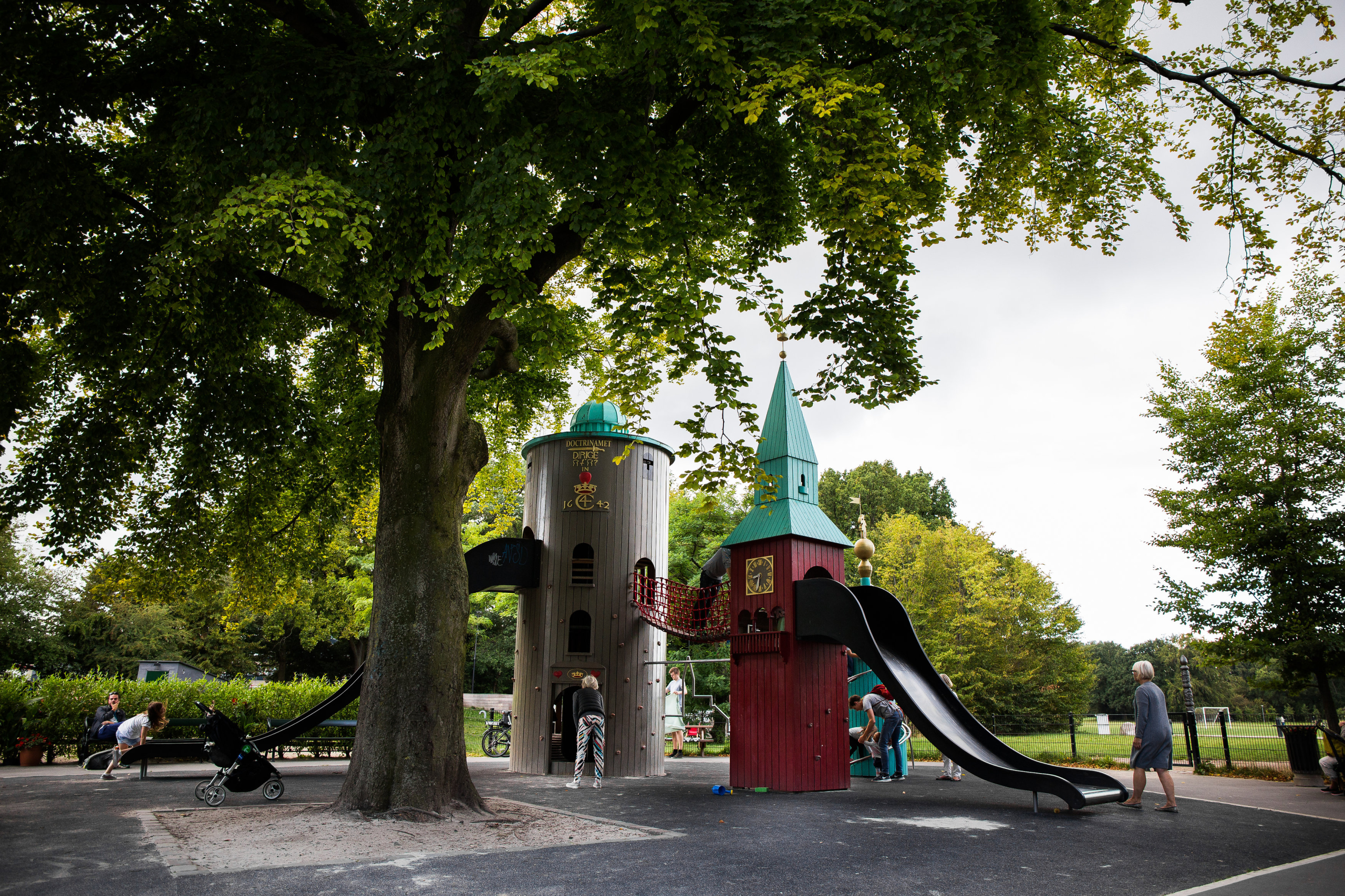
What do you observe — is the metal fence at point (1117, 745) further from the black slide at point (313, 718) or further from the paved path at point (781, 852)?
the black slide at point (313, 718)

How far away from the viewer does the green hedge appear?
17.3 meters

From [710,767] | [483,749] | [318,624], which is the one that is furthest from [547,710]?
[318,624]

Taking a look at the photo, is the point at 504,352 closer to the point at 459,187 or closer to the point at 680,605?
the point at 459,187

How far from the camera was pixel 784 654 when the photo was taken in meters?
14.0

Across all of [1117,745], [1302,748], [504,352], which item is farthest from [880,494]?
[504,352]

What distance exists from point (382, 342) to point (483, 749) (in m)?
17.3

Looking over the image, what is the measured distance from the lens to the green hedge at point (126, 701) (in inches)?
682

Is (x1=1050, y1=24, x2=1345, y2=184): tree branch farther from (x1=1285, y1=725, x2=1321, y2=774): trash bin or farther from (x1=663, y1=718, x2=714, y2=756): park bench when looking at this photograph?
(x1=663, y1=718, x2=714, y2=756): park bench

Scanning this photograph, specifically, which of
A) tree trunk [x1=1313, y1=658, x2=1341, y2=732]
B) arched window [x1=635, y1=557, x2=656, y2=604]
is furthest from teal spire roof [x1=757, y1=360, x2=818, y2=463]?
tree trunk [x1=1313, y1=658, x2=1341, y2=732]

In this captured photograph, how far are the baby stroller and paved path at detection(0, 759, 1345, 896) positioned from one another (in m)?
0.24

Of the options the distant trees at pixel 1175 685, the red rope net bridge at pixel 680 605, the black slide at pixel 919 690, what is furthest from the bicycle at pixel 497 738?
the distant trees at pixel 1175 685

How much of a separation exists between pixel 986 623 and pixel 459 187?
104 feet

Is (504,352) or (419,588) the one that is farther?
(504,352)

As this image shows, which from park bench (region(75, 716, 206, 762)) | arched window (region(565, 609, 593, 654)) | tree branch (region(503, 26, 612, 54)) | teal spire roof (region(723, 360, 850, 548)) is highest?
tree branch (region(503, 26, 612, 54))
